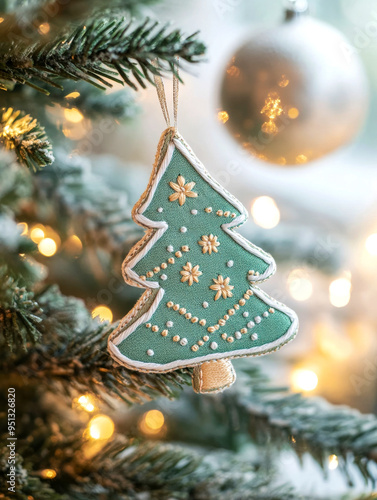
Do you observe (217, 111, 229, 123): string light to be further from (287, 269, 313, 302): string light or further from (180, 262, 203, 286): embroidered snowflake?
(287, 269, 313, 302): string light

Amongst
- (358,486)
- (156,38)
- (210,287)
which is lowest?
(358,486)

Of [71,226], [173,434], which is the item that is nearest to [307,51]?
[71,226]

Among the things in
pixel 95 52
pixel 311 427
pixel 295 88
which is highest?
pixel 295 88

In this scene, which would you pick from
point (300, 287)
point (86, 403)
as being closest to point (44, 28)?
point (86, 403)

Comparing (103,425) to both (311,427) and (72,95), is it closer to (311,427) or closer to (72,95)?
(311,427)

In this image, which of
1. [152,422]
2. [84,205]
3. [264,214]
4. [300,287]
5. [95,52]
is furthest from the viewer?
[300,287]

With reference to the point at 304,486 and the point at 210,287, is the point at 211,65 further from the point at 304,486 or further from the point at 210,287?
the point at 304,486

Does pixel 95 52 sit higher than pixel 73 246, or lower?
higher

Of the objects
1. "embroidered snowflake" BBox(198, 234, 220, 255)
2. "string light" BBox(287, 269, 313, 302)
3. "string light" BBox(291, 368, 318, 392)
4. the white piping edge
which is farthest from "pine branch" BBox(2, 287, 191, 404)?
"string light" BBox(287, 269, 313, 302)
